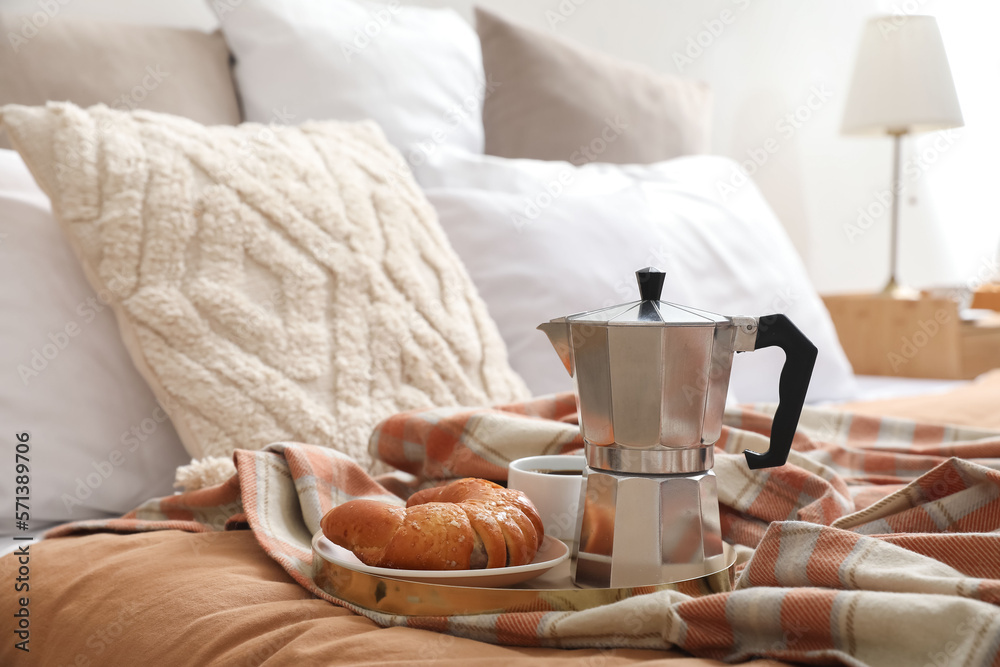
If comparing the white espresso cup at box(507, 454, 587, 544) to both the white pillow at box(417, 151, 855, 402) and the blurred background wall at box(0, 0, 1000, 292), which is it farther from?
the blurred background wall at box(0, 0, 1000, 292)

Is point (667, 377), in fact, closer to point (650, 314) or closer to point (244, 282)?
point (650, 314)

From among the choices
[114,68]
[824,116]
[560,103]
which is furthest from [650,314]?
[824,116]

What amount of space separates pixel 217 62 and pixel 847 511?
110 cm

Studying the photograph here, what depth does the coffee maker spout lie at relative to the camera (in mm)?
566

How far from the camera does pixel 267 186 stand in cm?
93

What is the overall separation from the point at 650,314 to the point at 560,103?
1201 millimetres

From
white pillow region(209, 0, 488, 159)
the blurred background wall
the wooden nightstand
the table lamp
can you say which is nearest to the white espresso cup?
white pillow region(209, 0, 488, 159)

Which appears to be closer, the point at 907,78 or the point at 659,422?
the point at 659,422

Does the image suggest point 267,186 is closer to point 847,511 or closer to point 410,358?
point 410,358

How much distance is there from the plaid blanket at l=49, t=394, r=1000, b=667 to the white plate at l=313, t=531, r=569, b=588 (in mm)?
22

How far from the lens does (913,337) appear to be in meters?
1.98

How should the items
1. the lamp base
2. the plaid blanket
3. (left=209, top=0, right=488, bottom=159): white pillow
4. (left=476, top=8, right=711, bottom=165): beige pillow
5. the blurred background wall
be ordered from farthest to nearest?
1. the blurred background wall
2. the lamp base
3. (left=476, top=8, right=711, bottom=165): beige pillow
4. (left=209, top=0, right=488, bottom=159): white pillow
5. the plaid blanket

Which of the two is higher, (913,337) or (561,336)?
(561,336)

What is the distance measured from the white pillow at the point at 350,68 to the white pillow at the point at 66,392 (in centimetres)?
47
